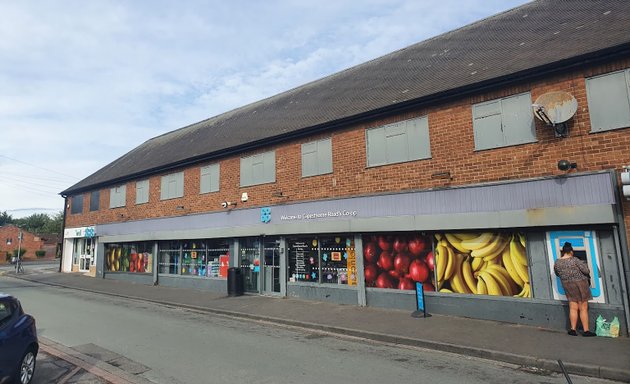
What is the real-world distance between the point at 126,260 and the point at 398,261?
17.2 m

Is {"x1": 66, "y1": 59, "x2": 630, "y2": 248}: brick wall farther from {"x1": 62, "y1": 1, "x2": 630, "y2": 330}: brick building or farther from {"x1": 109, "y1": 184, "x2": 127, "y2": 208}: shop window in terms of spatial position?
{"x1": 109, "y1": 184, "x2": 127, "y2": 208}: shop window

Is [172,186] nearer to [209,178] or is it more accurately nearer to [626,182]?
[209,178]

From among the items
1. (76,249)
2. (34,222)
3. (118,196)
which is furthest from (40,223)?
(118,196)

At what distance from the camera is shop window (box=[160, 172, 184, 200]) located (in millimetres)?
19381

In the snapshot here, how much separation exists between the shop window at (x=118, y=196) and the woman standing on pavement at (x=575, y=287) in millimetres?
22133

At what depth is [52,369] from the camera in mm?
6500

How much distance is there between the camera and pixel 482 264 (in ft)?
33.0

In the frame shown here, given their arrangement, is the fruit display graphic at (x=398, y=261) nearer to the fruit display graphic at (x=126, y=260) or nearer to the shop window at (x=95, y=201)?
the fruit display graphic at (x=126, y=260)

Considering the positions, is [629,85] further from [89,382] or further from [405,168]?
[89,382]

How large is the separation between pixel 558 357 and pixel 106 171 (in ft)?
93.5

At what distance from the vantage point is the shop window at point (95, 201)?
25766mm

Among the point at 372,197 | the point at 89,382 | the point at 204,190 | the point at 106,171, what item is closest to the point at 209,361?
the point at 89,382

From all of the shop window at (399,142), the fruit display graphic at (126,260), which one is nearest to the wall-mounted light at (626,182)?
the shop window at (399,142)

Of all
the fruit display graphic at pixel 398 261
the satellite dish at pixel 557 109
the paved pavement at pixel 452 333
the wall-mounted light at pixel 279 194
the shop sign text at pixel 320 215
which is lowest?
the paved pavement at pixel 452 333
